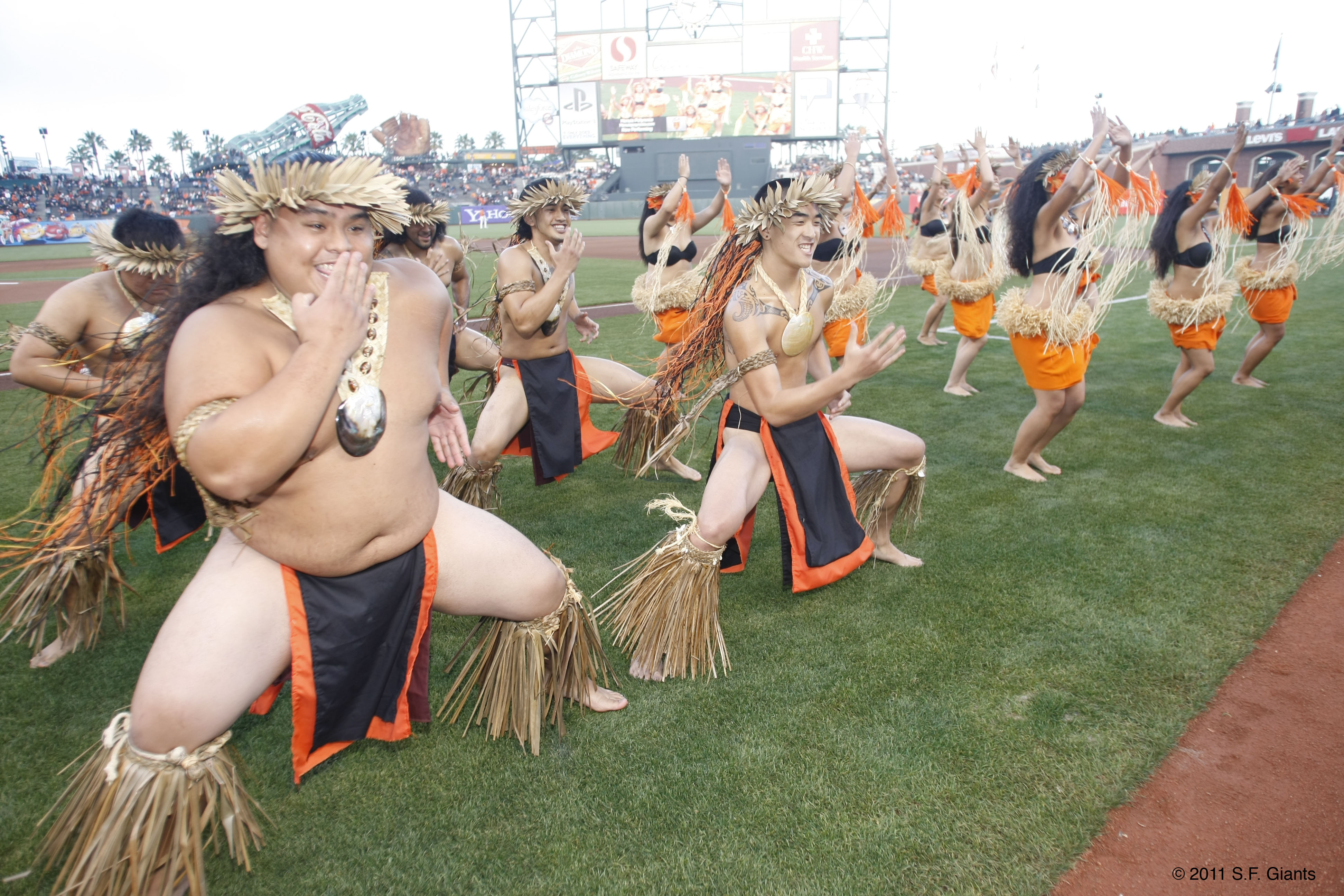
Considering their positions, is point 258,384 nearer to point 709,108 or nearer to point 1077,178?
point 1077,178

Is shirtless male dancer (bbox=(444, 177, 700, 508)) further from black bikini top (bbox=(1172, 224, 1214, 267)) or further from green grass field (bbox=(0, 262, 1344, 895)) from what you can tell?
black bikini top (bbox=(1172, 224, 1214, 267))

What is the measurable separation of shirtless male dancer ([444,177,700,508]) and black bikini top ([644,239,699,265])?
7.19 feet

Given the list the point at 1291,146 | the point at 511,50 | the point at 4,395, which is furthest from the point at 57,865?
the point at 511,50

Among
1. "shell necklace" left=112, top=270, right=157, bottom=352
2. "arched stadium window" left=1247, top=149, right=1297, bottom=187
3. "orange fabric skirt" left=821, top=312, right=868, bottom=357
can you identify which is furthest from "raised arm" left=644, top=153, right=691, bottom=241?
"arched stadium window" left=1247, top=149, right=1297, bottom=187

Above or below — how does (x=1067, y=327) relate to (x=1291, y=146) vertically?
below

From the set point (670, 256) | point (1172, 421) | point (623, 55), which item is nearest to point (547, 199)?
point (670, 256)

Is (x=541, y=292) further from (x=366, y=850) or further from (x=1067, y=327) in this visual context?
(x=1067, y=327)

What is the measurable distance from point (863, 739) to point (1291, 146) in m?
50.8

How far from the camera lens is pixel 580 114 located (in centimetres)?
5175

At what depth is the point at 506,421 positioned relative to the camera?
180 inches

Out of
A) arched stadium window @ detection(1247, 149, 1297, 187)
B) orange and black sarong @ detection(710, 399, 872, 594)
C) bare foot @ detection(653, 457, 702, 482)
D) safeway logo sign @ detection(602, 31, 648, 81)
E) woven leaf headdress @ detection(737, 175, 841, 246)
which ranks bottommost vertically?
bare foot @ detection(653, 457, 702, 482)

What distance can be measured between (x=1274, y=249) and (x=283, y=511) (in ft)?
27.0

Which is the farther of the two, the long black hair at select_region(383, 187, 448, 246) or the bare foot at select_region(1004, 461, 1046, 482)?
the bare foot at select_region(1004, 461, 1046, 482)

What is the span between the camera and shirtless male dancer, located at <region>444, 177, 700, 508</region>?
4.54 metres
